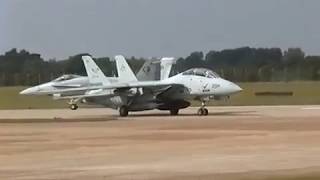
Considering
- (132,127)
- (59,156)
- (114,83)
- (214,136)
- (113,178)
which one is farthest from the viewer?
(114,83)

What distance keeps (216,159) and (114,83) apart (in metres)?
38.8

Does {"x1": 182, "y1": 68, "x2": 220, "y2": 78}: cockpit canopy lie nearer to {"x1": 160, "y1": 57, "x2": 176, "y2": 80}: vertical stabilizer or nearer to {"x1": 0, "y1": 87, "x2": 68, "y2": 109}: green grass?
{"x1": 160, "y1": 57, "x2": 176, "y2": 80}: vertical stabilizer

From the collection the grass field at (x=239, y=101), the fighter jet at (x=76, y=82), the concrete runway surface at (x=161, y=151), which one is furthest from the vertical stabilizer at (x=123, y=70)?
the concrete runway surface at (x=161, y=151)

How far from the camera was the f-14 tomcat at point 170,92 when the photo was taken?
54.3 meters

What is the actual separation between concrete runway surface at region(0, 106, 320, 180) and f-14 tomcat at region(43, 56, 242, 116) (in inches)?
605

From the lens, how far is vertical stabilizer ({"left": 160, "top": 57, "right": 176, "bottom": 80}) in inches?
2435

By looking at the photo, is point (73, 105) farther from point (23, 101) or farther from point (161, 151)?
point (161, 151)

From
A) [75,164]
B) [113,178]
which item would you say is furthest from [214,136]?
[113,178]

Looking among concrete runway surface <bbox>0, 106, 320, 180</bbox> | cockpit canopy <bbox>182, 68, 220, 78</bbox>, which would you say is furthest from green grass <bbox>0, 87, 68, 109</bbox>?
concrete runway surface <bbox>0, 106, 320, 180</bbox>

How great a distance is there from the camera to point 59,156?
23.6 metres

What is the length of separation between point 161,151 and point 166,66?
37.6m

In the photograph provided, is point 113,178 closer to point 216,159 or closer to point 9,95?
point 216,159

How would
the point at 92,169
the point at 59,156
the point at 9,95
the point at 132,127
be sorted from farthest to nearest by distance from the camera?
the point at 9,95 → the point at 132,127 → the point at 59,156 → the point at 92,169

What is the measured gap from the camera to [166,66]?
62.5m
